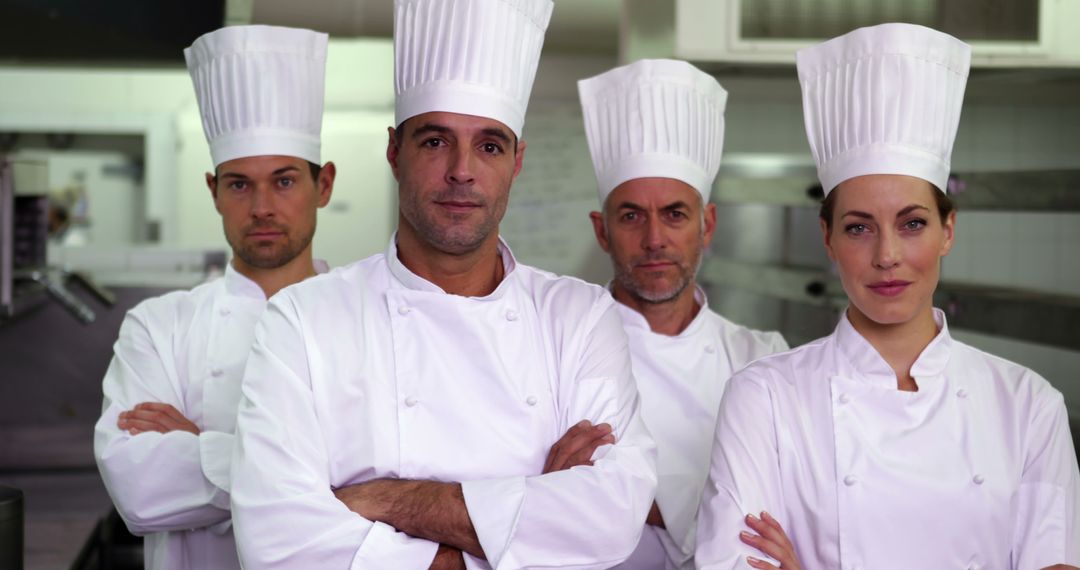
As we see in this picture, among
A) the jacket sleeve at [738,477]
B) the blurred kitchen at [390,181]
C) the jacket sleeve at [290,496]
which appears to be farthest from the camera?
the blurred kitchen at [390,181]

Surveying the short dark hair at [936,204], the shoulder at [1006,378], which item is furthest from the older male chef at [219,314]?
the shoulder at [1006,378]

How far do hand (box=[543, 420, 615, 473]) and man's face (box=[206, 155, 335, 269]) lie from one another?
2.43ft

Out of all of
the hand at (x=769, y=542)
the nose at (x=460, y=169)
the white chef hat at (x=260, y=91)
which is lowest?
the hand at (x=769, y=542)

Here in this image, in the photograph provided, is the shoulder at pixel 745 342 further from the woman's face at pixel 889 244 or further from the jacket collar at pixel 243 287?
the jacket collar at pixel 243 287

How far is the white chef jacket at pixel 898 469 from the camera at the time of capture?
5.67ft

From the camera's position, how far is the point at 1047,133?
199 inches

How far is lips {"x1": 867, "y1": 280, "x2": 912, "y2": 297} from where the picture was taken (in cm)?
178

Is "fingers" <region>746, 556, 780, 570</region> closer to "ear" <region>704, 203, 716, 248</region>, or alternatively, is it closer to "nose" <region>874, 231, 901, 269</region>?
"nose" <region>874, 231, 901, 269</region>

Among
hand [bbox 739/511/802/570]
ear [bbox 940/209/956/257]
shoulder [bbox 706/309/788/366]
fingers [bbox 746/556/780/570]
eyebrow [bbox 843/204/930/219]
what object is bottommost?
fingers [bbox 746/556/780/570]

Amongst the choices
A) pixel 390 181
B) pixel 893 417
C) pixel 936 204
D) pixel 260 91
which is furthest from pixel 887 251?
pixel 390 181

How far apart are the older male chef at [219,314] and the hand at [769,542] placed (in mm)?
888

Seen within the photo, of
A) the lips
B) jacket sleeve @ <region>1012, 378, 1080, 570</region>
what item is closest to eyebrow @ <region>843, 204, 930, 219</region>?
the lips

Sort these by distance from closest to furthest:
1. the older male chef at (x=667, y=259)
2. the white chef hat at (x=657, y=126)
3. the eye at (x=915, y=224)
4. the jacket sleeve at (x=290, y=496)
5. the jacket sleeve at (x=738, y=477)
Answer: the jacket sleeve at (x=290, y=496)
the jacket sleeve at (x=738, y=477)
the eye at (x=915, y=224)
the older male chef at (x=667, y=259)
the white chef hat at (x=657, y=126)

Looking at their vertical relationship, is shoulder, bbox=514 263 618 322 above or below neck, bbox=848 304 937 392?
above
